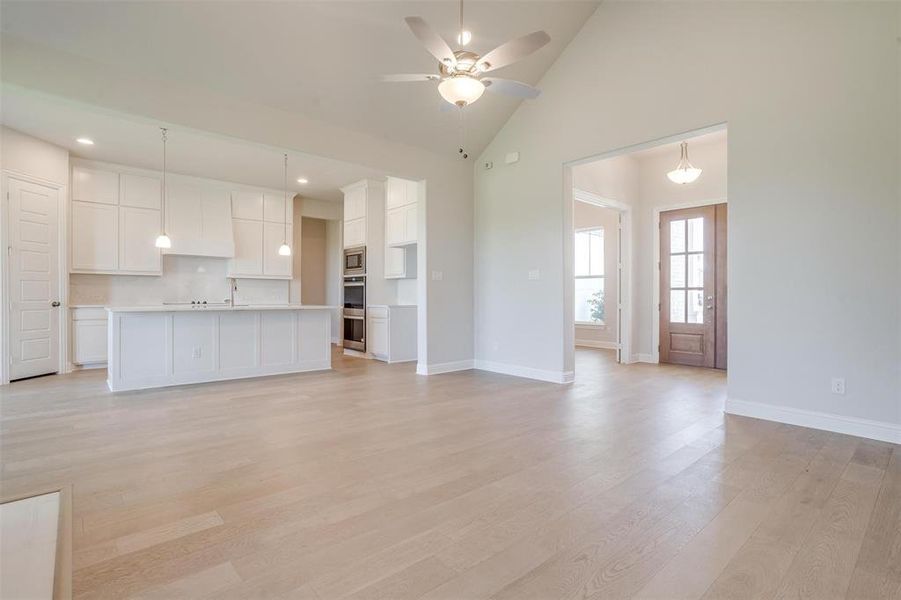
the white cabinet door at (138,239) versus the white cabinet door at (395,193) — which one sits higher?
the white cabinet door at (395,193)

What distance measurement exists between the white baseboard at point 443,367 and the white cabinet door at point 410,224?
2.04 metres

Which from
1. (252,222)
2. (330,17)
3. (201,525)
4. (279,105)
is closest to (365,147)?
(279,105)

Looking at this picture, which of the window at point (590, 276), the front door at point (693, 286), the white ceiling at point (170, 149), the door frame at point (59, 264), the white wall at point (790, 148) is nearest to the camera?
the white wall at point (790, 148)

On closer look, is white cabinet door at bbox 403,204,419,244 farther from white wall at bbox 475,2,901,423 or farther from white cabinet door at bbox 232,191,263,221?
white cabinet door at bbox 232,191,263,221

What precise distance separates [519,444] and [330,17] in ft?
12.7

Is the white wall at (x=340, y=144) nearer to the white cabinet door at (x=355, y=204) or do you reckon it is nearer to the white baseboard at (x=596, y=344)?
the white cabinet door at (x=355, y=204)

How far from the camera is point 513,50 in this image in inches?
113

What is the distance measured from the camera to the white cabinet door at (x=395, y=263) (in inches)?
280

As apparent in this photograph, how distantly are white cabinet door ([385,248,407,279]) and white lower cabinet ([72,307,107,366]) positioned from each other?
166 inches

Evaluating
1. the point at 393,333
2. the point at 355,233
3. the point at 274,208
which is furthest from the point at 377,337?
the point at 274,208

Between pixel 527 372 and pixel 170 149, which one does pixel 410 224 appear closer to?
pixel 527 372

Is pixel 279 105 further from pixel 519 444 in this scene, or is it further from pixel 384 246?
pixel 519 444

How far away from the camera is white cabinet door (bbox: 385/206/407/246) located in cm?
682

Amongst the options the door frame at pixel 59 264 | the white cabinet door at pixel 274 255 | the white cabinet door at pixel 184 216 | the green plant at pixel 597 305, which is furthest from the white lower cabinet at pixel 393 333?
the door frame at pixel 59 264
